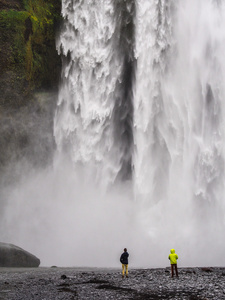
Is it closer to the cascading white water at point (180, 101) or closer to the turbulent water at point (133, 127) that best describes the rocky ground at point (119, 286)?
the turbulent water at point (133, 127)

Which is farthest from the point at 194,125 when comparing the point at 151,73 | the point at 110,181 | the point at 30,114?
the point at 30,114

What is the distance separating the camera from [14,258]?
16.6 metres

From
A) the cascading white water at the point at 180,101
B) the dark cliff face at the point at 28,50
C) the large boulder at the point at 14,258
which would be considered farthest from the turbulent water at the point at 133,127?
the large boulder at the point at 14,258

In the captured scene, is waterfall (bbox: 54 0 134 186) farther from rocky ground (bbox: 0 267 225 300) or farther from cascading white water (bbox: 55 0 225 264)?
rocky ground (bbox: 0 267 225 300)

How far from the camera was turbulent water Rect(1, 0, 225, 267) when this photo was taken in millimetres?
22250

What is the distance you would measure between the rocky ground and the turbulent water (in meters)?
8.83

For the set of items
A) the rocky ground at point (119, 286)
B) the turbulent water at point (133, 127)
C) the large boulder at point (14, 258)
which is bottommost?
the rocky ground at point (119, 286)

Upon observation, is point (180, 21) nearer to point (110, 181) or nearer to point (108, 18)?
point (108, 18)

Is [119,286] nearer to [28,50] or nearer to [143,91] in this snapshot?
[143,91]

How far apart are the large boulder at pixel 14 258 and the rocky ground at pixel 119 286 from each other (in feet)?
13.6

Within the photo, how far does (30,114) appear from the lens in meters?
26.2

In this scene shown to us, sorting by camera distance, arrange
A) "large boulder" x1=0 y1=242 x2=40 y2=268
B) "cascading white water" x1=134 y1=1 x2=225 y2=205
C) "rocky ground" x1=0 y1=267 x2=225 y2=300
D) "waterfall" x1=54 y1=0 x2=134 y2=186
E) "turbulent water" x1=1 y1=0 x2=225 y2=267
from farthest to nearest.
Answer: "waterfall" x1=54 y1=0 x2=134 y2=186 → "cascading white water" x1=134 y1=1 x2=225 y2=205 → "turbulent water" x1=1 y1=0 x2=225 y2=267 → "large boulder" x1=0 y1=242 x2=40 y2=268 → "rocky ground" x1=0 y1=267 x2=225 y2=300

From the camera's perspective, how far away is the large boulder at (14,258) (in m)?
16.5

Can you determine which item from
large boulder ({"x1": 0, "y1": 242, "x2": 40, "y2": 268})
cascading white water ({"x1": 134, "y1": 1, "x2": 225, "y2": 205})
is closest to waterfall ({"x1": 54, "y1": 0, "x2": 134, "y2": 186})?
cascading white water ({"x1": 134, "y1": 1, "x2": 225, "y2": 205})
